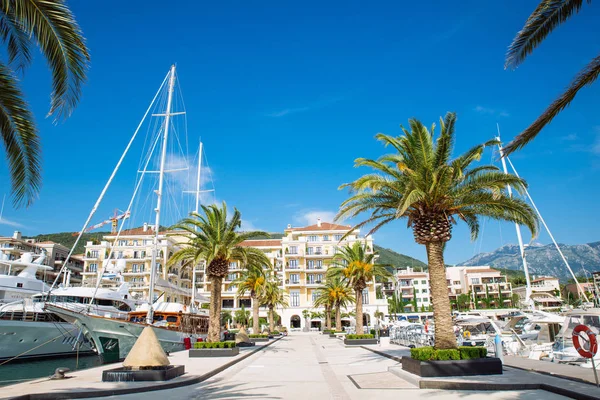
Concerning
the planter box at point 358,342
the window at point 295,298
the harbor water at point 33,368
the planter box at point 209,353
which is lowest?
the harbor water at point 33,368

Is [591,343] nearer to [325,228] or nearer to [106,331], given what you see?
[106,331]

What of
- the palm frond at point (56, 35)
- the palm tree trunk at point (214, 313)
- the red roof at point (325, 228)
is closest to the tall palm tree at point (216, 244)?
the palm tree trunk at point (214, 313)

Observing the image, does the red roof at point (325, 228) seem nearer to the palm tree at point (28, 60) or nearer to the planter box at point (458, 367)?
the planter box at point (458, 367)

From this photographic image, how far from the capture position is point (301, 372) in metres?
15.7

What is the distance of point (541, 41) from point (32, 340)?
28.1m

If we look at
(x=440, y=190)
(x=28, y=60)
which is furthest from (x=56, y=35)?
(x=440, y=190)

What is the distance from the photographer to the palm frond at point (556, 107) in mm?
7137

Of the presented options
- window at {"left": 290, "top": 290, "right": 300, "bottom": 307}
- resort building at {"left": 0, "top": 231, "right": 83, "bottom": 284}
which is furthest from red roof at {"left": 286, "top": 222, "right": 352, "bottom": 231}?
resort building at {"left": 0, "top": 231, "right": 83, "bottom": 284}

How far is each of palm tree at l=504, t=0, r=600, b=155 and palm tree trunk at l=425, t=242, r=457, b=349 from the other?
707 cm

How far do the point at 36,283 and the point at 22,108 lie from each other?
3097cm

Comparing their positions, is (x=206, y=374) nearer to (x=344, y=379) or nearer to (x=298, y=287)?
(x=344, y=379)

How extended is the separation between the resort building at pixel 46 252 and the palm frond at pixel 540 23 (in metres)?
73.3

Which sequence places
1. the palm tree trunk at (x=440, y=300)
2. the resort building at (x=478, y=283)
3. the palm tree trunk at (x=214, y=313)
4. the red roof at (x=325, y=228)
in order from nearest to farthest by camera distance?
1. the palm tree trunk at (x=440, y=300)
2. the palm tree trunk at (x=214, y=313)
3. the red roof at (x=325, y=228)
4. the resort building at (x=478, y=283)

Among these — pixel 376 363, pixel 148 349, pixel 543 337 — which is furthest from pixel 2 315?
pixel 543 337
